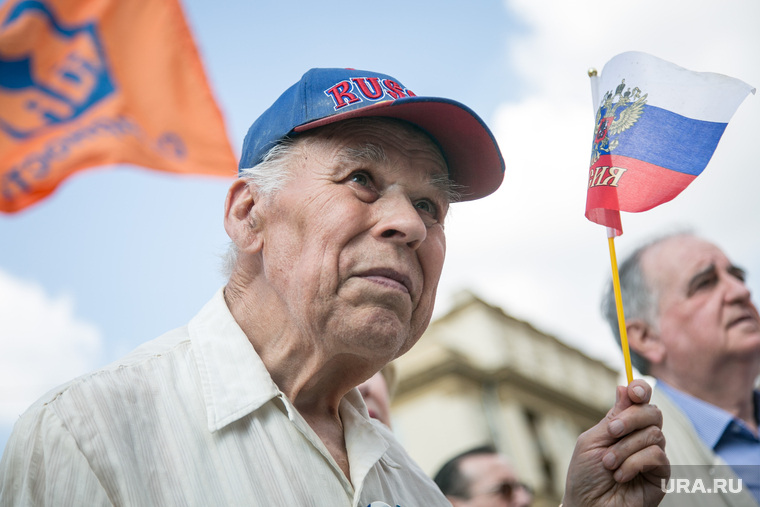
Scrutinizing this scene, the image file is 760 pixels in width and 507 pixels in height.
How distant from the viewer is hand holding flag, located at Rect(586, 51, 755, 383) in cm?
216

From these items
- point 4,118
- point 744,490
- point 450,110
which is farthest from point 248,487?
point 4,118

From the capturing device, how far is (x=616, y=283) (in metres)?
1.95

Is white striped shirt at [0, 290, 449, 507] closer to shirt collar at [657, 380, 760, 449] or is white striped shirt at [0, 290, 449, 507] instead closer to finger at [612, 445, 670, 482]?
finger at [612, 445, 670, 482]

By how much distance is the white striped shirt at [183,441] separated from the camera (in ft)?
4.63

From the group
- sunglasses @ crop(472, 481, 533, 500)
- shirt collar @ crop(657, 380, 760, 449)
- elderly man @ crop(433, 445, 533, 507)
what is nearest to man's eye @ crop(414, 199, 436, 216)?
shirt collar @ crop(657, 380, 760, 449)

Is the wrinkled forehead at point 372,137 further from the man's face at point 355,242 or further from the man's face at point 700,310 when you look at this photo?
the man's face at point 700,310

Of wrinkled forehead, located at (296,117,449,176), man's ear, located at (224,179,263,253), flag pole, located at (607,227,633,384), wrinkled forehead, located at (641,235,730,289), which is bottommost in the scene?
wrinkled forehead, located at (641,235,730,289)

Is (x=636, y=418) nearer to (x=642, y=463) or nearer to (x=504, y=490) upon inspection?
(x=642, y=463)

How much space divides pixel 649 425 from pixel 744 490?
114 cm

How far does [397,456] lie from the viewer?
2271mm

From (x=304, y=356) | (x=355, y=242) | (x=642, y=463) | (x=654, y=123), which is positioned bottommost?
(x=642, y=463)

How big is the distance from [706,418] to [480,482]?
1643 mm

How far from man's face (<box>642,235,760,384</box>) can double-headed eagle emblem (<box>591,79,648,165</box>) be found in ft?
4.06

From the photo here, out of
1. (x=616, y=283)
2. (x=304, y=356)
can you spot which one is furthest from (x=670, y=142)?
(x=304, y=356)
